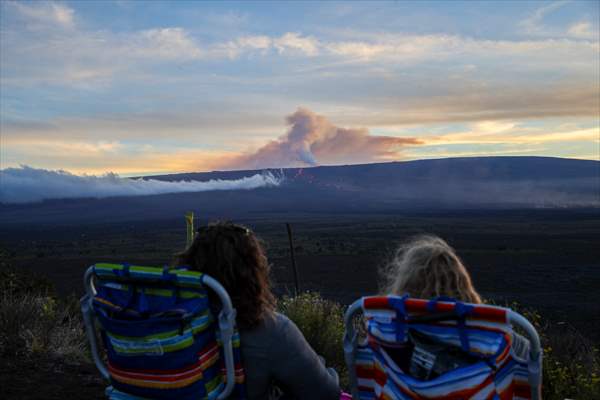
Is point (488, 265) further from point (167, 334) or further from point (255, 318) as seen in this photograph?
point (167, 334)

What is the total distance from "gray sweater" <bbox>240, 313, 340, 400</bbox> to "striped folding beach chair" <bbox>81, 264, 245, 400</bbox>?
2.4 inches

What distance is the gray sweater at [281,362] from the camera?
2.58m

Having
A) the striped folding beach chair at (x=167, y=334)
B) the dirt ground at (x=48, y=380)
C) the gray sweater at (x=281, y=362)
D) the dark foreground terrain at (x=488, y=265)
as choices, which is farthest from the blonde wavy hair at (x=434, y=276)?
the dark foreground terrain at (x=488, y=265)

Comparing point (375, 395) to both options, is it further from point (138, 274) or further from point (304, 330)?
point (304, 330)

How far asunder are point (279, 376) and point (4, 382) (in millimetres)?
2876

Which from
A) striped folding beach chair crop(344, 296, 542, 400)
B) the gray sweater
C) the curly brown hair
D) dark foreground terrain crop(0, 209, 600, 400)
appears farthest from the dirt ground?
striped folding beach chair crop(344, 296, 542, 400)

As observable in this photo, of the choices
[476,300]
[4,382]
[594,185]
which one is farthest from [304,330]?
[594,185]

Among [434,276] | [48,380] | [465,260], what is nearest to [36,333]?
[48,380]

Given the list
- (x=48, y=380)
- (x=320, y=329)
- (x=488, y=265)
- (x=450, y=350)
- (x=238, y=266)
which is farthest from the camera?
(x=488, y=265)

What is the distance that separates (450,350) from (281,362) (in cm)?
77

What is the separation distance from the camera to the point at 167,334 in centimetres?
239

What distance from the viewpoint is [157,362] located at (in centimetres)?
244

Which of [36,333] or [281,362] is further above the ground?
[281,362]

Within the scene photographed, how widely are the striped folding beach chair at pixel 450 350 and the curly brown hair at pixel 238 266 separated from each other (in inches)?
17.0
